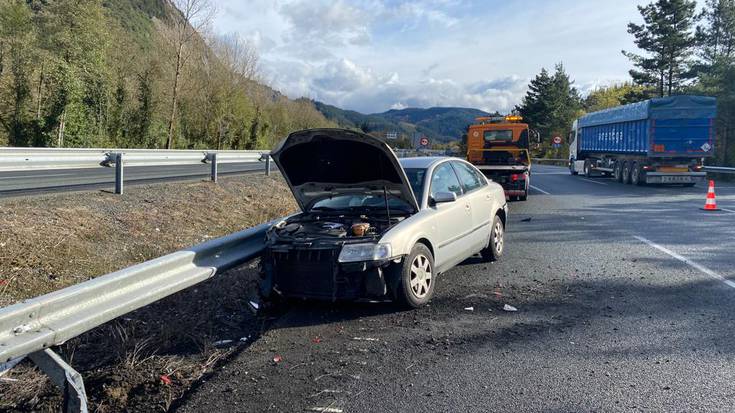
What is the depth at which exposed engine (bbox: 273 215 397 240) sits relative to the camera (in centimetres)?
545

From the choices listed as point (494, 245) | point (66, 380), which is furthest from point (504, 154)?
point (66, 380)

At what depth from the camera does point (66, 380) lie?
9.95ft

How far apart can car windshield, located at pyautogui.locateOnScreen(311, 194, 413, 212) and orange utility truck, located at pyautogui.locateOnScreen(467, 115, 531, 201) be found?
35.2 feet

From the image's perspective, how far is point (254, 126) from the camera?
4912 centimetres

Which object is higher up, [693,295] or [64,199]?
[64,199]

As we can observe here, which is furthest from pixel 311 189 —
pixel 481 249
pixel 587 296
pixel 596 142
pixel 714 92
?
pixel 714 92

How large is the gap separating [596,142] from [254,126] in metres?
29.9

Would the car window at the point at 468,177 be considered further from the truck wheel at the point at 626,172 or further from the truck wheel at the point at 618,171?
the truck wheel at the point at 618,171

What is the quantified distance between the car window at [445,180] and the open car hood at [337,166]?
726 millimetres

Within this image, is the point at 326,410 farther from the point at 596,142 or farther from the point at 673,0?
the point at 673,0

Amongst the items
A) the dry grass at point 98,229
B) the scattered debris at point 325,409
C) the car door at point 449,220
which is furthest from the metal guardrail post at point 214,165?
the scattered debris at point 325,409

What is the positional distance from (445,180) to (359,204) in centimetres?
124

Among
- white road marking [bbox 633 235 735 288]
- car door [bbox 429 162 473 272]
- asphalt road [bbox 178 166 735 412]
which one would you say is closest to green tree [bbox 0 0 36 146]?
car door [bbox 429 162 473 272]

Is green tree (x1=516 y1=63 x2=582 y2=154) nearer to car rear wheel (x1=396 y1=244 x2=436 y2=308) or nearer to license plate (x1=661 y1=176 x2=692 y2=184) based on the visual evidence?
license plate (x1=661 y1=176 x2=692 y2=184)
